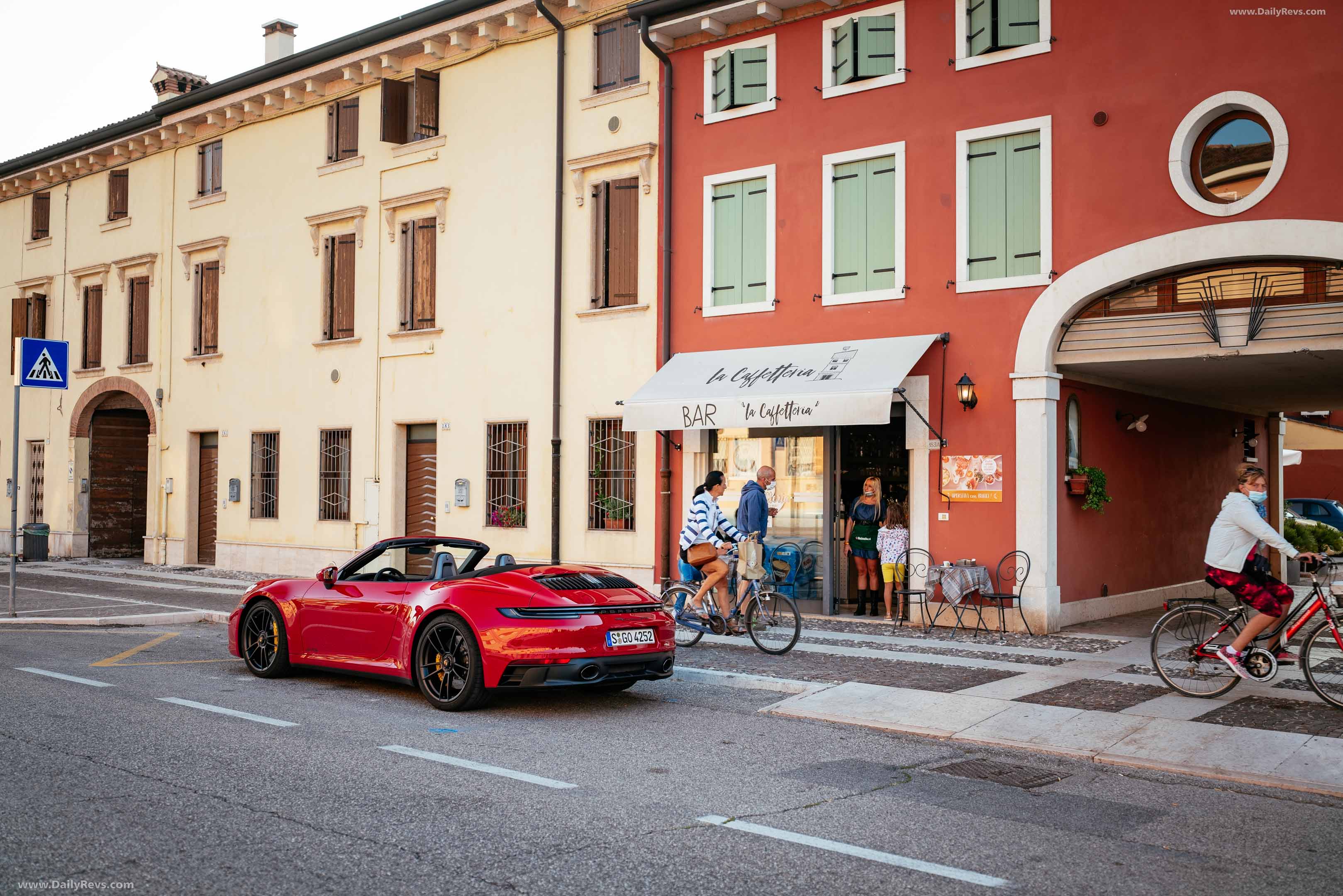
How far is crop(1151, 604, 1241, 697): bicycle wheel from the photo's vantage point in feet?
31.1

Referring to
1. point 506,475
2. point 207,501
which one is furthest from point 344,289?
point 207,501

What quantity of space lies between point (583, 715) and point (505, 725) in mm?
729

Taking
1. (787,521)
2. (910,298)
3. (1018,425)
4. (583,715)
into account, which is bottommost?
(583,715)

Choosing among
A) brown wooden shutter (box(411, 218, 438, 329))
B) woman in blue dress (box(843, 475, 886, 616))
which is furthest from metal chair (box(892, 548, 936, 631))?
brown wooden shutter (box(411, 218, 438, 329))

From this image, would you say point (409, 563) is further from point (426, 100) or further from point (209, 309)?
point (209, 309)

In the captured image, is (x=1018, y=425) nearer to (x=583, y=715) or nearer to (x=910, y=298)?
(x=910, y=298)

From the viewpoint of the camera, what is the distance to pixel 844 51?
51.8 ft

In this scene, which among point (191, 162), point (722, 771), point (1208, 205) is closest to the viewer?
point (722, 771)

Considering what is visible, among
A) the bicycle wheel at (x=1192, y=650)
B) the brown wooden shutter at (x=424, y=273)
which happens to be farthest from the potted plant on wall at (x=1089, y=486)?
the brown wooden shutter at (x=424, y=273)

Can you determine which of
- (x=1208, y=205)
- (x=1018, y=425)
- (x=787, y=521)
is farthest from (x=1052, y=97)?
(x=787, y=521)

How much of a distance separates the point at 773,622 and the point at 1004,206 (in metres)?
6.00

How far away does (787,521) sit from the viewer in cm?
1656

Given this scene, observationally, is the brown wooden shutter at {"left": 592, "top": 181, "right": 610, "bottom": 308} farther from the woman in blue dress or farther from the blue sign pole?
the blue sign pole

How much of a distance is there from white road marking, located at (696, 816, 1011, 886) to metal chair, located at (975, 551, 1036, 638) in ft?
27.6
